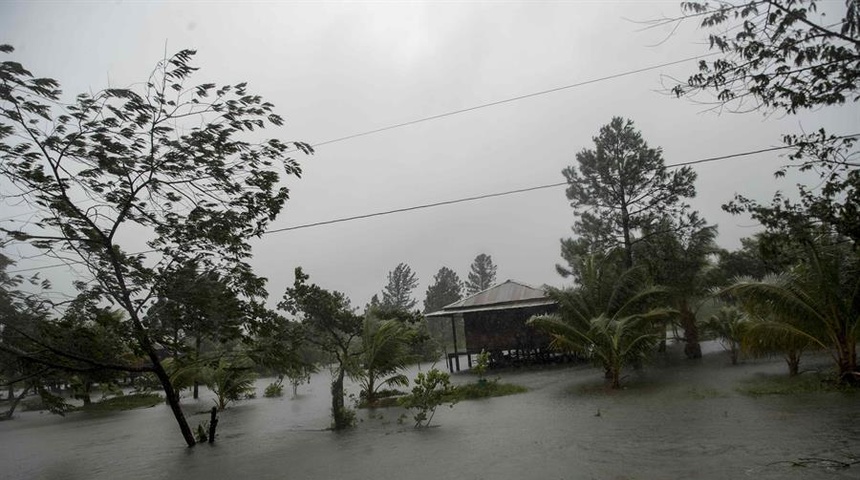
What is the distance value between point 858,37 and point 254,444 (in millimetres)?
10589

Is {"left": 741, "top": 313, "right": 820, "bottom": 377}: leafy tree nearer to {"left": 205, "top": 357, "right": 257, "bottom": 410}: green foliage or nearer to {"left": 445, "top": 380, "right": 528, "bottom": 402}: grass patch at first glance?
{"left": 445, "top": 380, "right": 528, "bottom": 402}: grass patch

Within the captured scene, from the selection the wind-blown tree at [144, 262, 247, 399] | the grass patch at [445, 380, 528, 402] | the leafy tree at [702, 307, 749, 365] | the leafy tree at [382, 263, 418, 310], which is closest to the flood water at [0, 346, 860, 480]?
the grass patch at [445, 380, 528, 402]

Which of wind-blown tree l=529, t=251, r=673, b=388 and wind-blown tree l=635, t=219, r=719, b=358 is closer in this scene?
wind-blown tree l=529, t=251, r=673, b=388

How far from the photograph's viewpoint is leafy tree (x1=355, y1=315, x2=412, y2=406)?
12906 millimetres

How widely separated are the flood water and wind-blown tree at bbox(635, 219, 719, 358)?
3137 millimetres

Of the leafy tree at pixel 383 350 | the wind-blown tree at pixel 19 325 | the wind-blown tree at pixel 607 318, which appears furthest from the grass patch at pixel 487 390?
→ the wind-blown tree at pixel 19 325

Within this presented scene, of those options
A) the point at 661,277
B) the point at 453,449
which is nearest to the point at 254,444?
the point at 453,449

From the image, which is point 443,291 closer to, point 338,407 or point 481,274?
point 481,274

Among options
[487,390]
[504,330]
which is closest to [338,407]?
[487,390]

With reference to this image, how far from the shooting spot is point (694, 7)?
509 centimetres

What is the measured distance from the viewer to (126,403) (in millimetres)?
19922

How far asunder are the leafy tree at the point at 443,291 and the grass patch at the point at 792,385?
40285 mm

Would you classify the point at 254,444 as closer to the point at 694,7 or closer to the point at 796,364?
the point at 694,7

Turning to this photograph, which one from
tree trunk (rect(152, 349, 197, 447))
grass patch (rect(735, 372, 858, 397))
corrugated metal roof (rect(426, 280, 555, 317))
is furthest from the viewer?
corrugated metal roof (rect(426, 280, 555, 317))
